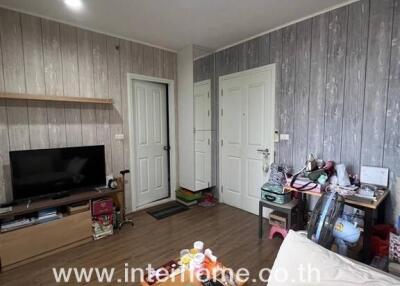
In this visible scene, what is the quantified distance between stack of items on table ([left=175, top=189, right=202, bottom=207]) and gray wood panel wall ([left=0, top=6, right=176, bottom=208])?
0.87 meters

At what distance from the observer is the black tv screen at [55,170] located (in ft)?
7.64

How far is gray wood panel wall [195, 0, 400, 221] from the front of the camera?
6.93 feet

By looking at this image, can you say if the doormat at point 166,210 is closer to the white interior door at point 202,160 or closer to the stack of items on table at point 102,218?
the white interior door at point 202,160

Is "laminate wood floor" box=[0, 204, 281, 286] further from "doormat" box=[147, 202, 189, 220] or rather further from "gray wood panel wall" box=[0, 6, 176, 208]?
"gray wood panel wall" box=[0, 6, 176, 208]

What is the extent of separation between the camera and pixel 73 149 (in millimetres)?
2650

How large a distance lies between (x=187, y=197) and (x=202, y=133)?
3.65ft

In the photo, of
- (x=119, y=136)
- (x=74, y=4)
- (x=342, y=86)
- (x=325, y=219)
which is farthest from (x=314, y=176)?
(x=74, y=4)

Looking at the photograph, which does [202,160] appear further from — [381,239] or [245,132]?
[381,239]

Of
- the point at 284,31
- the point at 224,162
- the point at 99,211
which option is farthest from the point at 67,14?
the point at 224,162

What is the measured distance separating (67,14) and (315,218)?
3230mm

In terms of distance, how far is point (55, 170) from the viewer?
254cm

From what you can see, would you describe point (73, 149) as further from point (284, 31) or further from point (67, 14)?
point (284, 31)

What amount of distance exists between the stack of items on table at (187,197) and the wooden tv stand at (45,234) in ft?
4.52

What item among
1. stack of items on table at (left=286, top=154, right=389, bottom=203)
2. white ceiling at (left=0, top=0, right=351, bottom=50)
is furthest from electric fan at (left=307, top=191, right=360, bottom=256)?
white ceiling at (left=0, top=0, right=351, bottom=50)
